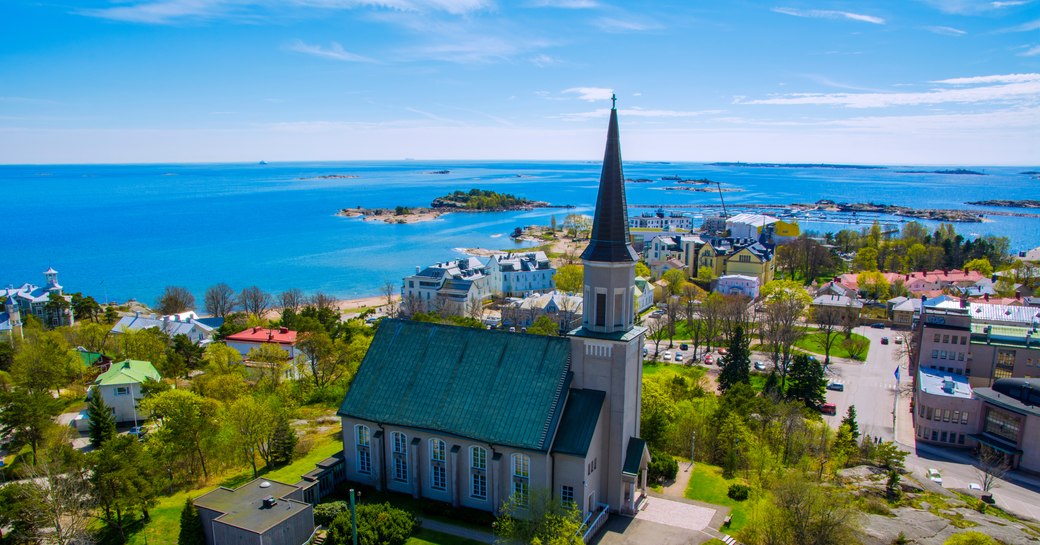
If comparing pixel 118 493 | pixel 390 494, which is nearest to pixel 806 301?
pixel 390 494

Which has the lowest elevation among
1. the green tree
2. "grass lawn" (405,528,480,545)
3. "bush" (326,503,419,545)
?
"grass lawn" (405,528,480,545)

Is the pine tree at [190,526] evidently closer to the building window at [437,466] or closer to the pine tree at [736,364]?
the building window at [437,466]

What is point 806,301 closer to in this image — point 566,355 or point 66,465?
point 566,355

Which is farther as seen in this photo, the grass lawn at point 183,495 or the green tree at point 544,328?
the green tree at point 544,328

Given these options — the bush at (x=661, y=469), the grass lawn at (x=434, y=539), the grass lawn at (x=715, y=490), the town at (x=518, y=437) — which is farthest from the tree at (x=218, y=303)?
the grass lawn at (x=715, y=490)

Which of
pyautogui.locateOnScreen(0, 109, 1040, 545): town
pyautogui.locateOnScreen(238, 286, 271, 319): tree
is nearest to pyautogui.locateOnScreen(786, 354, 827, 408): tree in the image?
pyautogui.locateOnScreen(0, 109, 1040, 545): town

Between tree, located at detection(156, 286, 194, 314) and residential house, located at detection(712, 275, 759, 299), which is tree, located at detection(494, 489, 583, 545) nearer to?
residential house, located at detection(712, 275, 759, 299)
